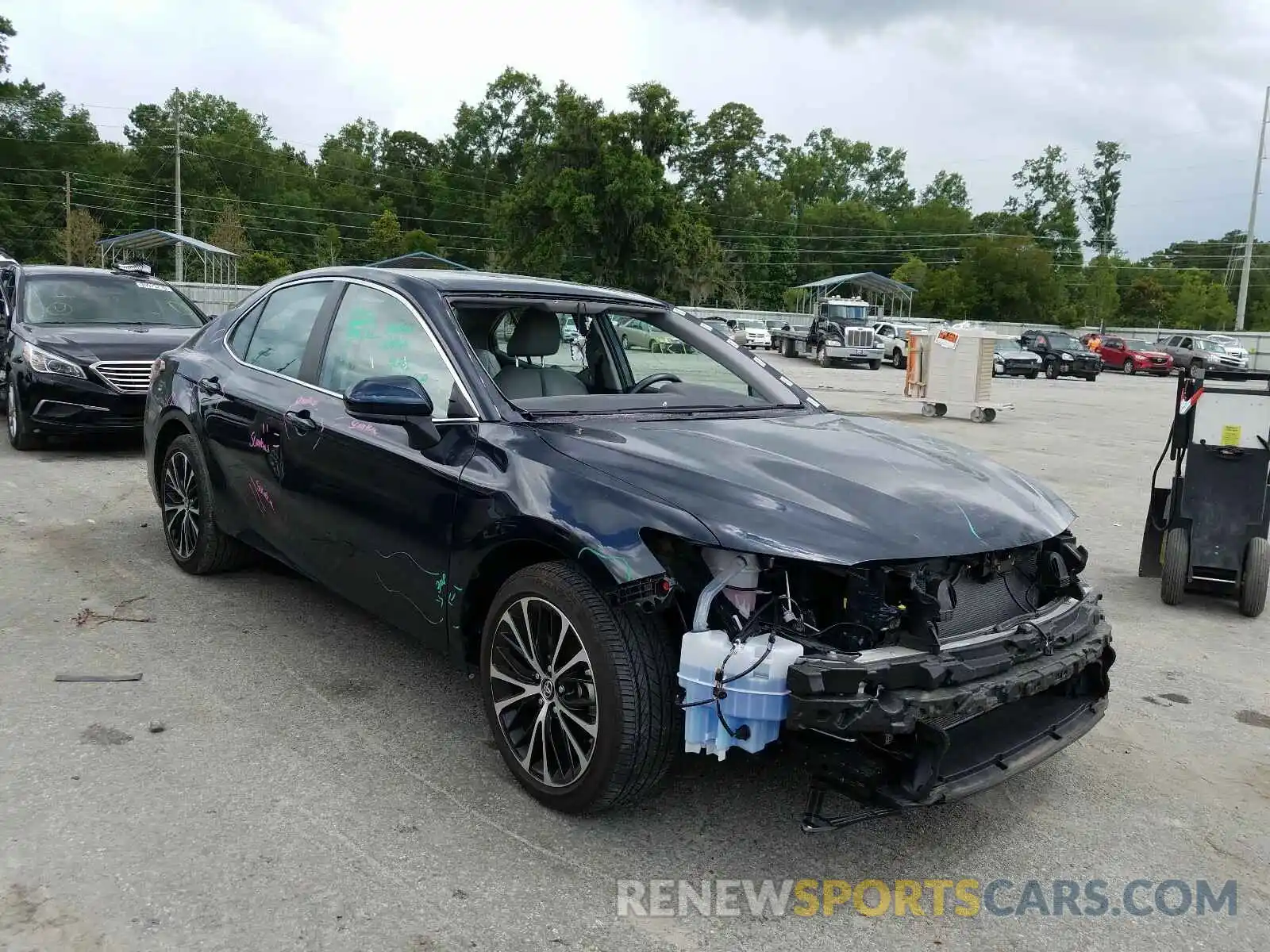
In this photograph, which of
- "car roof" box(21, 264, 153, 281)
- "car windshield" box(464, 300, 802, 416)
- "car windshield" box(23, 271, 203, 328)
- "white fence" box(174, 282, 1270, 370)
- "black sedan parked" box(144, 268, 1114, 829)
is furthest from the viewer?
"white fence" box(174, 282, 1270, 370)

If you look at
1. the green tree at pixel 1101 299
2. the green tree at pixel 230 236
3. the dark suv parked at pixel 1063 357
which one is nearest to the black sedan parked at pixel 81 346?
the dark suv parked at pixel 1063 357

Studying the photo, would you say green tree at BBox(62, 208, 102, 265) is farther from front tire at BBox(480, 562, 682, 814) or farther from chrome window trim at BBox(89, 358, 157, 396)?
front tire at BBox(480, 562, 682, 814)

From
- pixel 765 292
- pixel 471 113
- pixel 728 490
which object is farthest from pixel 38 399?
pixel 471 113

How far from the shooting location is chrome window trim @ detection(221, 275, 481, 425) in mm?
3602

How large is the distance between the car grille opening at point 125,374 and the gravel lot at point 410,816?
4.14m

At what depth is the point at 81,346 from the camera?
8992 millimetres

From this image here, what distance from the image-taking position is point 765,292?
295 feet

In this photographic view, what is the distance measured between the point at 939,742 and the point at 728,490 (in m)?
0.89

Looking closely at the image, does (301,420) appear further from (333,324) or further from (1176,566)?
(1176,566)

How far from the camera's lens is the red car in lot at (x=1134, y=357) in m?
41.6

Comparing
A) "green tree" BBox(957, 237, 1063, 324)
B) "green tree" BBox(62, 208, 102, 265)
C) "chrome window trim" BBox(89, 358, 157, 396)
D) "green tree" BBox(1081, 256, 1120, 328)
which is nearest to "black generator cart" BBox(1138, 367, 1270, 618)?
"chrome window trim" BBox(89, 358, 157, 396)

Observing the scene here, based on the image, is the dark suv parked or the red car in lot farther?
the red car in lot

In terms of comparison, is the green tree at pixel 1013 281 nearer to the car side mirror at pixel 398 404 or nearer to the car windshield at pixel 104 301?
the car windshield at pixel 104 301

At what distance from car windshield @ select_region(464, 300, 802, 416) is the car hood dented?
0.87ft
